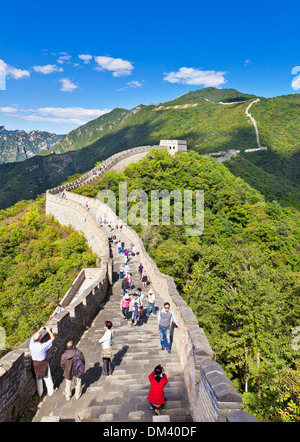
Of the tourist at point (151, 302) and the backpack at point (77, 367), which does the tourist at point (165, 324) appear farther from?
the backpack at point (77, 367)

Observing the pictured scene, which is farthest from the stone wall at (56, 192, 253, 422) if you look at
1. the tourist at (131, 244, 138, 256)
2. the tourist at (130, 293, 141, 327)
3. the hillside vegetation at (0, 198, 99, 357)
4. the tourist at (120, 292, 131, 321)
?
the hillside vegetation at (0, 198, 99, 357)

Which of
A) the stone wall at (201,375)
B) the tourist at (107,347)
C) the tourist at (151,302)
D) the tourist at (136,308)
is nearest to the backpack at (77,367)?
the tourist at (107,347)

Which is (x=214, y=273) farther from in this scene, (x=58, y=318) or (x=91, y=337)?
(x=58, y=318)

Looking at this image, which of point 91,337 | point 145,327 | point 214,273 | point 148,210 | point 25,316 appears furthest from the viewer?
point 148,210

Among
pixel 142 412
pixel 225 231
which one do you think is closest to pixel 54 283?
pixel 142 412

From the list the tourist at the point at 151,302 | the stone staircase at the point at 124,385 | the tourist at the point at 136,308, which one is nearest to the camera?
the stone staircase at the point at 124,385

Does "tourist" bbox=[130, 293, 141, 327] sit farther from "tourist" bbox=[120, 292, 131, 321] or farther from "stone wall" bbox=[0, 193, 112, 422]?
"stone wall" bbox=[0, 193, 112, 422]

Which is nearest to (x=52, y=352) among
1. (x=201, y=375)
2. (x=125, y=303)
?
(x=125, y=303)

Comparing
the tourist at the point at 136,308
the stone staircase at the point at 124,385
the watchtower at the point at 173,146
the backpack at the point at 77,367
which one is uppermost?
the watchtower at the point at 173,146
